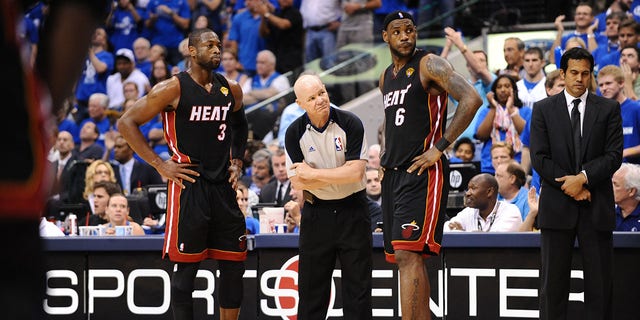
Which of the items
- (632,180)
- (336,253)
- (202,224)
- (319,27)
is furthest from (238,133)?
(319,27)

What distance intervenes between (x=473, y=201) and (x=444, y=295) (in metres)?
1.09

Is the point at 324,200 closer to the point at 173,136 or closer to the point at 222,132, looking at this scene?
the point at 222,132

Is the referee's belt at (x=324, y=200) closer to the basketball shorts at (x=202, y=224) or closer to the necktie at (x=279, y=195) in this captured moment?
the basketball shorts at (x=202, y=224)

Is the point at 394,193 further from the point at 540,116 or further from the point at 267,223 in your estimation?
the point at 267,223

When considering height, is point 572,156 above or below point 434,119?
below

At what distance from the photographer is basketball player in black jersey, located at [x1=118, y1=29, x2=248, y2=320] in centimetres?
721

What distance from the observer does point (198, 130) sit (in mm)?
7281

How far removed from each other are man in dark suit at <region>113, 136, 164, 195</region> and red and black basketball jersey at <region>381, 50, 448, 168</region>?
19.9 feet

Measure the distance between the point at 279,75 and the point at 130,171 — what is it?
272 cm

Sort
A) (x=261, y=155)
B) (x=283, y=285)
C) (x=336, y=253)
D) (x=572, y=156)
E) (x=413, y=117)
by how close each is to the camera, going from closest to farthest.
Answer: (x=413, y=117)
(x=572, y=156)
(x=336, y=253)
(x=283, y=285)
(x=261, y=155)

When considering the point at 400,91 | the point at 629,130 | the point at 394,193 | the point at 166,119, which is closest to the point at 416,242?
the point at 394,193

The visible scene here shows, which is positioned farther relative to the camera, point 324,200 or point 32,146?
point 324,200

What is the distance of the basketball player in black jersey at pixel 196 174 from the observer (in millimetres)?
7215

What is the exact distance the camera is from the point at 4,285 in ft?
5.56
